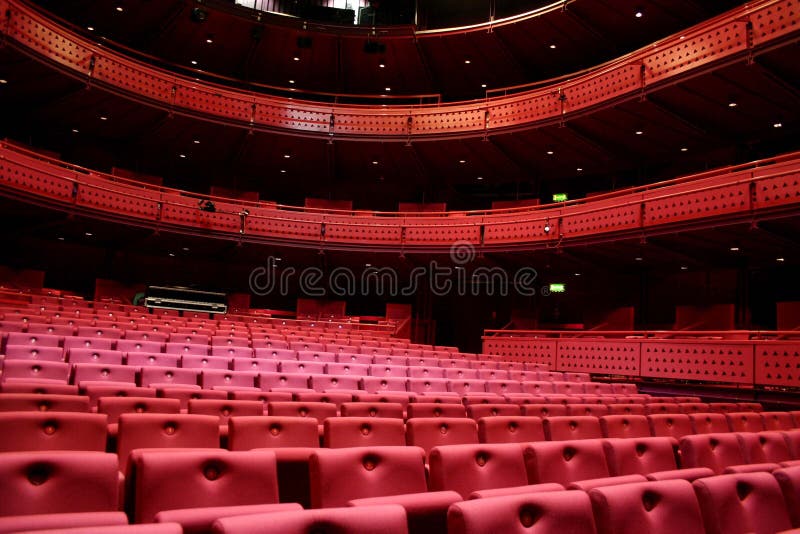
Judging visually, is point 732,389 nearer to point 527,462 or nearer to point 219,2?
point 527,462

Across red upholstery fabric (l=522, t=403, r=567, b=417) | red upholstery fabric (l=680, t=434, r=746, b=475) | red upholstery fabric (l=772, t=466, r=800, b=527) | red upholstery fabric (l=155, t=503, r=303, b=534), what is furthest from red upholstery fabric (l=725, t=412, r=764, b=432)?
red upholstery fabric (l=155, t=503, r=303, b=534)

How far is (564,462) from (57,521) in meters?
1.74

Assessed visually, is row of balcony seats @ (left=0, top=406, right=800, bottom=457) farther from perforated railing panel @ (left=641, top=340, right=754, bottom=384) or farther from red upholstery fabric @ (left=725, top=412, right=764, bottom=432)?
perforated railing panel @ (left=641, top=340, right=754, bottom=384)

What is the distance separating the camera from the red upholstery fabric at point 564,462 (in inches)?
86.0

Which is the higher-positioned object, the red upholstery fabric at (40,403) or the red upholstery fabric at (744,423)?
the red upholstery fabric at (40,403)

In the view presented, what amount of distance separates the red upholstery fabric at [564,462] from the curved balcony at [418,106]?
Result: 349 inches

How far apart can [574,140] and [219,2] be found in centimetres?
861

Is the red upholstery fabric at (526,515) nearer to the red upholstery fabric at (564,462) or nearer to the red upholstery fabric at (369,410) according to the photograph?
the red upholstery fabric at (564,462)

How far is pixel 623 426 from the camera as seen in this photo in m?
3.39

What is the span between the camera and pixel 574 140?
12555 millimetres

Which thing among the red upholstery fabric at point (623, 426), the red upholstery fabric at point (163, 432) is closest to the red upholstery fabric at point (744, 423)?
the red upholstery fabric at point (623, 426)

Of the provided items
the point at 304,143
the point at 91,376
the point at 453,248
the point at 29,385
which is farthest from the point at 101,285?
the point at 29,385

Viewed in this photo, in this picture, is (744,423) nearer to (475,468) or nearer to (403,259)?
(475,468)

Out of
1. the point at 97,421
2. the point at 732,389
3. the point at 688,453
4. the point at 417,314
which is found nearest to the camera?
the point at 97,421
